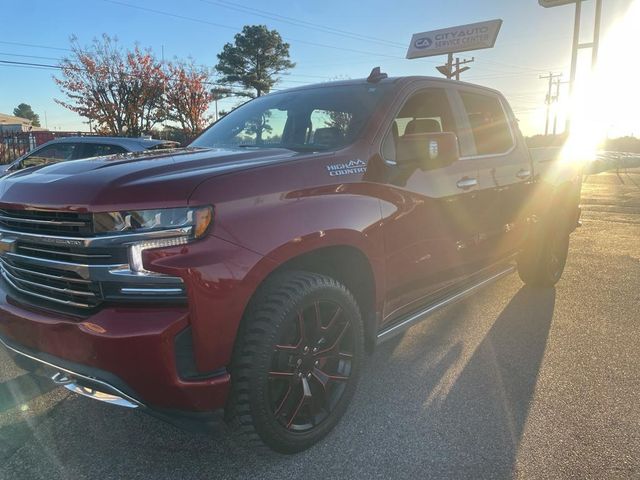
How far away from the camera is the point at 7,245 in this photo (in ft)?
7.99

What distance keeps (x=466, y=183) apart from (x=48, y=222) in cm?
266

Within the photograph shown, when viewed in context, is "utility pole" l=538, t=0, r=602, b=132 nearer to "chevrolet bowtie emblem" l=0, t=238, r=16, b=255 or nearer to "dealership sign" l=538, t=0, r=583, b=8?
"dealership sign" l=538, t=0, r=583, b=8

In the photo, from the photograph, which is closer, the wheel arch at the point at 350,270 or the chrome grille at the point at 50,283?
the chrome grille at the point at 50,283

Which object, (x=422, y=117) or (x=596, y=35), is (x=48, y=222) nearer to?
(x=422, y=117)

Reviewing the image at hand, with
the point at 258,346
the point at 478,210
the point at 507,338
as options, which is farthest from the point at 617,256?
the point at 258,346

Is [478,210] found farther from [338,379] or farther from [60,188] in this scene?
[60,188]

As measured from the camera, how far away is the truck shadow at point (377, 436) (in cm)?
246

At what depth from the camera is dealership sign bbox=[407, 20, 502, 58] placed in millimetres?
21938

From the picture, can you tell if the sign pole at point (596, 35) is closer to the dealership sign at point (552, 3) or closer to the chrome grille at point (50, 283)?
the dealership sign at point (552, 3)

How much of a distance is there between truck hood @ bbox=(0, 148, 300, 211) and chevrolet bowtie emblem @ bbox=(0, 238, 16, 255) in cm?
18

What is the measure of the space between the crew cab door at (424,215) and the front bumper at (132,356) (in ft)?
4.24

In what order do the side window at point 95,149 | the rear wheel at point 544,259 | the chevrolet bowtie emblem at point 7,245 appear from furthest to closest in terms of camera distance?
the side window at point 95,149, the rear wheel at point 544,259, the chevrolet bowtie emblem at point 7,245

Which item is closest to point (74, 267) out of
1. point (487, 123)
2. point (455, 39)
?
point (487, 123)

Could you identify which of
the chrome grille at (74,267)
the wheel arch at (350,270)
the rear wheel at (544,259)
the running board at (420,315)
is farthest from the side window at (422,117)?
the rear wheel at (544,259)
